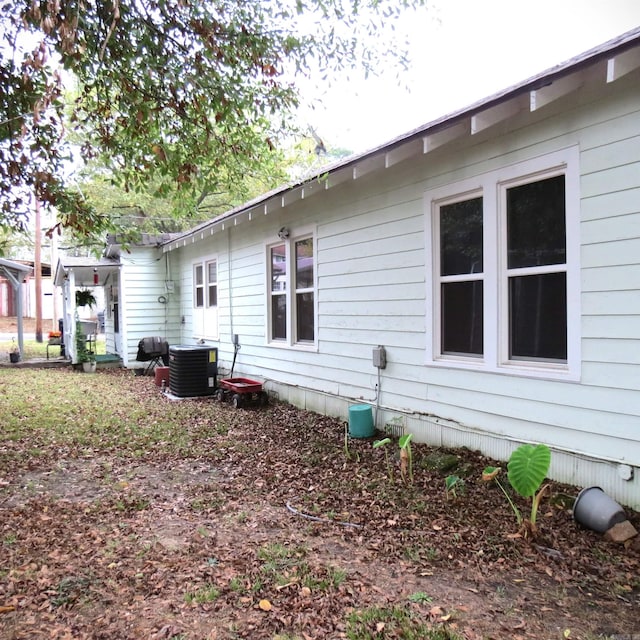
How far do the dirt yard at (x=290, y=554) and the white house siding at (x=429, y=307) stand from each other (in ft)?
1.39

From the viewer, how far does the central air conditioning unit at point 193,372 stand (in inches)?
352

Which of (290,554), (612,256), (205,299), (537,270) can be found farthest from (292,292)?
(290,554)

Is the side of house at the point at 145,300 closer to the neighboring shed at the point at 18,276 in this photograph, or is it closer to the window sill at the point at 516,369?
the neighboring shed at the point at 18,276

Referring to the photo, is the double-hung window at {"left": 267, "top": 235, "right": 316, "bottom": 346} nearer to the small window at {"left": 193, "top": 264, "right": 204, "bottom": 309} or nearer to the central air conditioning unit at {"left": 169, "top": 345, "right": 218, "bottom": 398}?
the central air conditioning unit at {"left": 169, "top": 345, "right": 218, "bottom": 398}

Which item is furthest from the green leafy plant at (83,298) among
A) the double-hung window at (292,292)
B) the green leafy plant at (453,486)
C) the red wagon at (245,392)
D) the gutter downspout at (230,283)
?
the green leafy plant at (453,486)

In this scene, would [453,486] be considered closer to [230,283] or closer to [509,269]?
[509,269]

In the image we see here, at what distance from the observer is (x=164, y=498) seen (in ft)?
13.9

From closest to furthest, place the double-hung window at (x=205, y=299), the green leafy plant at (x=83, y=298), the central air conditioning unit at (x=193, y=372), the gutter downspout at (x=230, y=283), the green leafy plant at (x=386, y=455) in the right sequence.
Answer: the green leafy plant at (x=386, y=455), the central air conditioning unit at (x=193, y=372), the gutter downspout at (x=230, y=283), the double-hung window at (x=205, y=299), the green leafy plant at (x=83, y=298)

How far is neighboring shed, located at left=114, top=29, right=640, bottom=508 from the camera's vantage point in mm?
3621

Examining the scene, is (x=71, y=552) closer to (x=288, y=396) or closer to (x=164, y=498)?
(x=164, y=498)

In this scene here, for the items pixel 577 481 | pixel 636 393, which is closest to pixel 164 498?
pixel 577 481

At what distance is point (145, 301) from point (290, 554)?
34.7ft

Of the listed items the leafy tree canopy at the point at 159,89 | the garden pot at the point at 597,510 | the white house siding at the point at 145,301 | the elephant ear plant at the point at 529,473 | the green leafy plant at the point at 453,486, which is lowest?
the green leafy plant at the point at 453,486

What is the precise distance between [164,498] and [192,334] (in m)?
8.34
